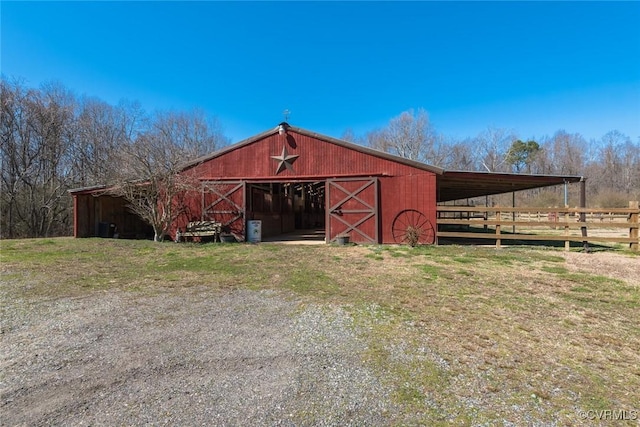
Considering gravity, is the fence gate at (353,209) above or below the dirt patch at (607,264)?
above

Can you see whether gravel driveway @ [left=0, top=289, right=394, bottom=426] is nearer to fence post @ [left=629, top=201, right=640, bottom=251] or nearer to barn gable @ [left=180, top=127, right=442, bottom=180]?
barn gable @ [left=180, top=127, right=442, bottom=180]

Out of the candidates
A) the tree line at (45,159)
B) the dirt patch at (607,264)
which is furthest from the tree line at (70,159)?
the dirt patch at (607,264)

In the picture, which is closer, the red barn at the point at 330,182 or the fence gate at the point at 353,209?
the red barn at the point at 330,182

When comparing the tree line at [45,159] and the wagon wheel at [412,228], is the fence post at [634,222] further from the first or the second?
the tree line at [45,159]

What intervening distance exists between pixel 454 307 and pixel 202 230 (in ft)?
32.3

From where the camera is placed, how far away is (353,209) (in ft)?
37.9

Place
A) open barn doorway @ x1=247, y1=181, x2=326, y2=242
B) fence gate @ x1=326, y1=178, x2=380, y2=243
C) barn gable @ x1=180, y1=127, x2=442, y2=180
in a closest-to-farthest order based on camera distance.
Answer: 1. fence gate @ x1=326, y1=178, x2=380, y2=243
2. barn gable @ x1=180, y1=127, x2=442, y2=180
3. open barn doorway @ x1=247, y1=181, x2=326, y2=242

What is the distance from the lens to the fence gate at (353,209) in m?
11.3

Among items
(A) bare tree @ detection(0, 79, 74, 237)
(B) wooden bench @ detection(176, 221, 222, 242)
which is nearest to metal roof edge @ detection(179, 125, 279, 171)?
(B) wooden bench @ detection(176, 221, 222, 242)

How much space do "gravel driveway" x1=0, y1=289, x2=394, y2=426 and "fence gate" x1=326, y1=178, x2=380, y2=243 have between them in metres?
7.47

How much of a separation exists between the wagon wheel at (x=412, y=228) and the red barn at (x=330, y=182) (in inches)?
1.3

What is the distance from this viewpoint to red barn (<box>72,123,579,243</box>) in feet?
36.3

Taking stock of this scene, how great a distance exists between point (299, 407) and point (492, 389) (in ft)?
4.45

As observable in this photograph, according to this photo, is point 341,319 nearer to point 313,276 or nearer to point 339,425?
point 339,425
